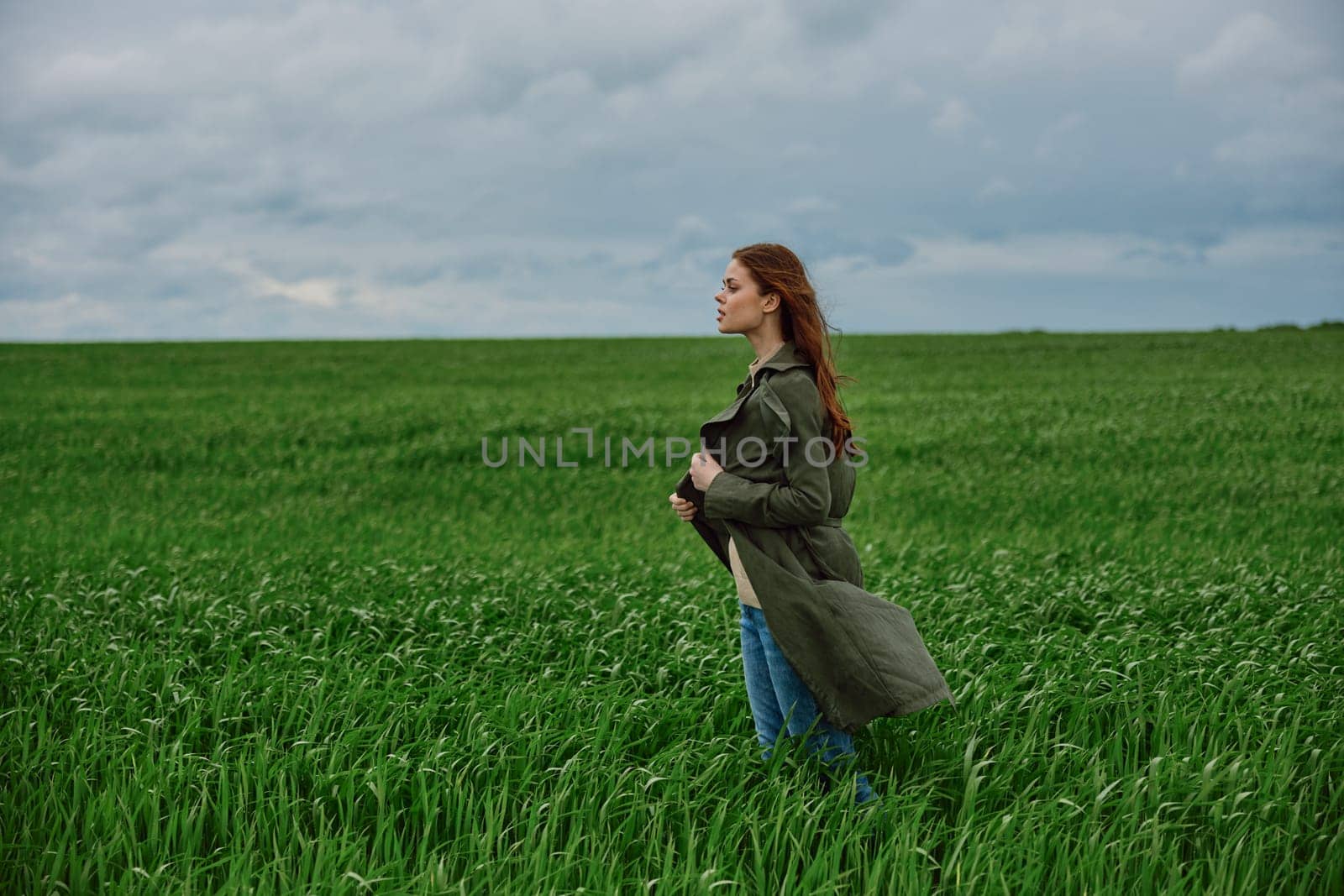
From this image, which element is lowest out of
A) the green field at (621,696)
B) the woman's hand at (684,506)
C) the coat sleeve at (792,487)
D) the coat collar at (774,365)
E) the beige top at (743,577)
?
the green field at (621,696)

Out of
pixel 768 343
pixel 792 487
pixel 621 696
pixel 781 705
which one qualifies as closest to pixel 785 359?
pixel 768 343

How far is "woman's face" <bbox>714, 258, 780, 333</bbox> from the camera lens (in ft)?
12.7

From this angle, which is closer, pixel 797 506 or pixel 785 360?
pixel 797 506

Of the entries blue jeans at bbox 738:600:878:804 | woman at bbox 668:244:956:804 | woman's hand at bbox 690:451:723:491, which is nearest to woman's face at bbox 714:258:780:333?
woman at bbox 668:244:956:804

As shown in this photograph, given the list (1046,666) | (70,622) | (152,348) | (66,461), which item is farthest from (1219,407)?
(152,348)

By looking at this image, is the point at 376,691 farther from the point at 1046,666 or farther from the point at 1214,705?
the point at 1214,705

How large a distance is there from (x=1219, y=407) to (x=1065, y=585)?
57.6ft

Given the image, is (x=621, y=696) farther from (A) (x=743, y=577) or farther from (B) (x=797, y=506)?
(B) (x=797, y=506)

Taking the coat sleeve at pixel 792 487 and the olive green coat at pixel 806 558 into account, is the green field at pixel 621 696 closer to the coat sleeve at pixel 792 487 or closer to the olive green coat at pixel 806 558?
the olive green coat at pixel 806 558

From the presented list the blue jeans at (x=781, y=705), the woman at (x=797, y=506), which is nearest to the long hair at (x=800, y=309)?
the woman at (x=797, y=506)

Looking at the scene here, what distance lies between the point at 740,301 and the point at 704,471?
0.72m

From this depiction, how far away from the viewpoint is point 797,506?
371 cm

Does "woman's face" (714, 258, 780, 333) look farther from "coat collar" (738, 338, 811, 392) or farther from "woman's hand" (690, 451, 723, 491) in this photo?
"woman's hand" (690, 451, 723, 491)

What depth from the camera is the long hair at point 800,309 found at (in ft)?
12.7
